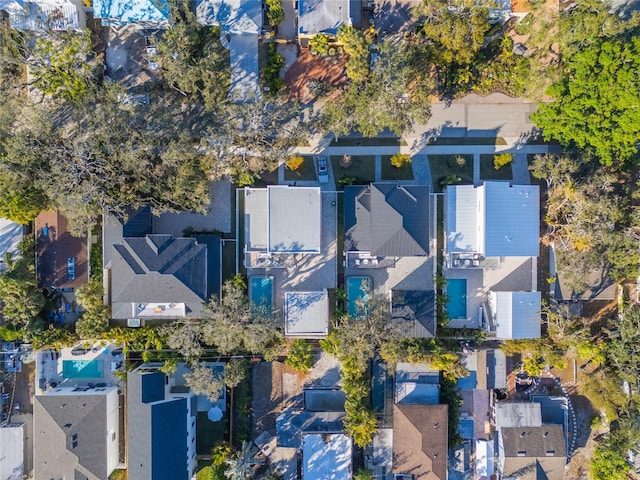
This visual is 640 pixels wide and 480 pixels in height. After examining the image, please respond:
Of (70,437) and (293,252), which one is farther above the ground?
(293,252)

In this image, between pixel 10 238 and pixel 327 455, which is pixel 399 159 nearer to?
pixel 327 455

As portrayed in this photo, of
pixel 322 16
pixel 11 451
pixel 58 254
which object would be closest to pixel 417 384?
pixel 322 16

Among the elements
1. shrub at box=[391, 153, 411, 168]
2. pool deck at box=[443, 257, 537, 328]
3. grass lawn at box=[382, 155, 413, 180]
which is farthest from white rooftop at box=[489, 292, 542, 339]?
shrub at box=[391, 153, 411, 168]

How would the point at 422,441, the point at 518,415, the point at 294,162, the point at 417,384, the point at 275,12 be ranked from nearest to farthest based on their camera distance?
the point at 422,441 → the point at 275,12 → the point at 294,162 → the point at 518,415 → the point at 417,384

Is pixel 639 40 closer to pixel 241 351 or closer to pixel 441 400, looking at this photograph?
pixel 441 400

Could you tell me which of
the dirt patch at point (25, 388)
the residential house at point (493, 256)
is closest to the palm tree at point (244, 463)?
the dirt patch at point (25, 388)

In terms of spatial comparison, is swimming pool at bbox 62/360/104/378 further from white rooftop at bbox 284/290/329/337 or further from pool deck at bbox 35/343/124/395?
white rooftop at bbox 284/290/329/337
